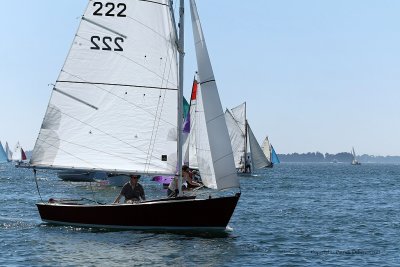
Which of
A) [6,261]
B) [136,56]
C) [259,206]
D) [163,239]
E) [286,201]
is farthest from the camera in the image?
[286,201]

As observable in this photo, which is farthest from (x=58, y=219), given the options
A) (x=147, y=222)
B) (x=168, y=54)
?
(x=168, y=54)

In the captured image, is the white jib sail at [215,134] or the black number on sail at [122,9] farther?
the black number on sail at [122,9]

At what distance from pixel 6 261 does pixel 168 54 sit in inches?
405

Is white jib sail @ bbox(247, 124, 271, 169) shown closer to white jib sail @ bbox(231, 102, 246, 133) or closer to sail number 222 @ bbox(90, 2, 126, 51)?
white jib sail @ bbox(231, 102, 246, 133)

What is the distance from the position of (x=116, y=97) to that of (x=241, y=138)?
236ft

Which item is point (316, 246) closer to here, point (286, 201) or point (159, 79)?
point (159, 79)

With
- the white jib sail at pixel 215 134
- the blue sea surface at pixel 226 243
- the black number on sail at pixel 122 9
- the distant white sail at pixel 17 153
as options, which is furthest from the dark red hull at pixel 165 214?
the distant white sail at pixel 17 153

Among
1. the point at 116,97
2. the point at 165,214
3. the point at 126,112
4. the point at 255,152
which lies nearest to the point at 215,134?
the point at 165,214

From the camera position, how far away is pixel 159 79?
93.1ft

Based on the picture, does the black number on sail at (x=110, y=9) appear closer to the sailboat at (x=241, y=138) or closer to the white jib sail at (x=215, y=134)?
the white jib sail at (x=215, y=134)

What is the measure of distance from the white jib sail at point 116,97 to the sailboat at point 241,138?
70143mm

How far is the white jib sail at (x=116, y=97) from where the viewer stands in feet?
92.8

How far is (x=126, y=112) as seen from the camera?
28812 mm

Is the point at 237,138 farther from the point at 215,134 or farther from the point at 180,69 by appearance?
the point at 215,134
